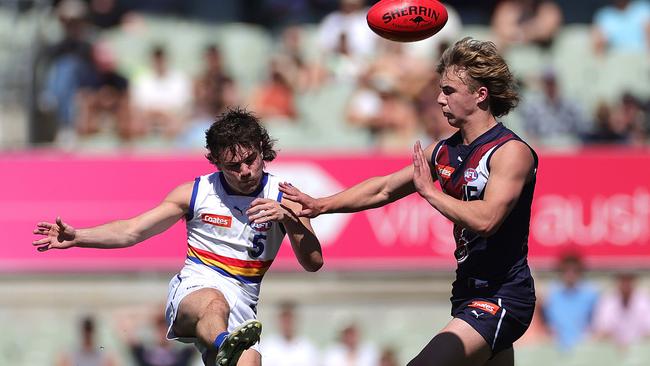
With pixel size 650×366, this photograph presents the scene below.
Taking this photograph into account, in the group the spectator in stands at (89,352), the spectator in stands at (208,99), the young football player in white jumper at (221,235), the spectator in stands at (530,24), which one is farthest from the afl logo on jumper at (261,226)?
the spectator in stands at (530,24)

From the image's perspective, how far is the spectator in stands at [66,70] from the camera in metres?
14.5

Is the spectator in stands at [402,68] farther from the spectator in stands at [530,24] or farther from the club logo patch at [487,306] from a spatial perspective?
the club logo patch at [487,306]

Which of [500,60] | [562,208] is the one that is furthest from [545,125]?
[500,60]

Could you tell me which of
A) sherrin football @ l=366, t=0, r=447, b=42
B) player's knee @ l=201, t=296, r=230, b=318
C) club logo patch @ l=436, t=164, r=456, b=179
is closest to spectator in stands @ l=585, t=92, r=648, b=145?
sherrin football @ l=366, t=0, r=447, b=42

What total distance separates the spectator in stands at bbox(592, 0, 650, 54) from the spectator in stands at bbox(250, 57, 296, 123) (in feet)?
12.5

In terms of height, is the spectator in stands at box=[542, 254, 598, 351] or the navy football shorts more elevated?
the navy football shorts

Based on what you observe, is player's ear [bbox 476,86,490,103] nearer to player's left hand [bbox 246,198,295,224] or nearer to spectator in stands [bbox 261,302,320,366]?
player's left hand [bbox 246,198,295,224]

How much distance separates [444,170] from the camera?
258 inches

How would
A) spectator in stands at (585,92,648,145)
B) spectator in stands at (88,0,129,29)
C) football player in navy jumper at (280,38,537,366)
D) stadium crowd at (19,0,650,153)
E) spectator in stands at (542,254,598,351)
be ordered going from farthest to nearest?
spectator in stands at (88,0,129,29) → stadium crowd at (19,0,650,153) → spectator in stands at (585,92,648,145) → spectator in stands at (542,254,598,351) → football player in navy jumper at (280,38,537,366)

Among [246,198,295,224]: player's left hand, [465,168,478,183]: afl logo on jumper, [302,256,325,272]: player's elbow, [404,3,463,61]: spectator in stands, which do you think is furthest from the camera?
[404,3,463,61]: spectator in stands

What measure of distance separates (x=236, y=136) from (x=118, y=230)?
863 mm

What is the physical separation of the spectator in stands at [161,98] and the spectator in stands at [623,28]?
16.7 feet

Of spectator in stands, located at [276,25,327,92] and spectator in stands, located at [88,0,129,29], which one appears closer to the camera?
spectator in stands, located at [276,25,327,92]

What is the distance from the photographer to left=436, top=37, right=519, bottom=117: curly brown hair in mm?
6383
